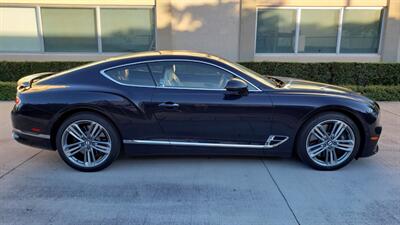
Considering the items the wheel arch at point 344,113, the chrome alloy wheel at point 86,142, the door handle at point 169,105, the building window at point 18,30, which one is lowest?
the chrome alloy wheel at point 86,142

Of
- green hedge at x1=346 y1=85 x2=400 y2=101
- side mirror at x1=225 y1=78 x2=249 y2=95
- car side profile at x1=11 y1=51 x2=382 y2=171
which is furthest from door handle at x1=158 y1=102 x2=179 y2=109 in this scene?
green hedge at x1=346 y1=85 x2=400 y2=101

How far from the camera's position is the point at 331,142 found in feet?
13.1

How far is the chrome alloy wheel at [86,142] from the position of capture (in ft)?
13.0

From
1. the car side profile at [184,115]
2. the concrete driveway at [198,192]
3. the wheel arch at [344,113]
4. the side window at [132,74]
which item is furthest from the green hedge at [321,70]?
the side window at [132,74]

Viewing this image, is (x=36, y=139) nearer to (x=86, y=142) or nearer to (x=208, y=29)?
(x=86, y=142)

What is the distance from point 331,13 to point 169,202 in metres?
8.42

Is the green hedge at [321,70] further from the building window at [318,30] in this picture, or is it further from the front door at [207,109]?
the front door at [207,109]

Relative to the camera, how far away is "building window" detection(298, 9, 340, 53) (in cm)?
944

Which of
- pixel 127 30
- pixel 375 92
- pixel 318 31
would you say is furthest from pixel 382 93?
pixel 127 30

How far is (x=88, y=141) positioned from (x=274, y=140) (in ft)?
7.65

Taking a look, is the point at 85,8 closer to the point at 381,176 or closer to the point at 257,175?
the point at 257,175

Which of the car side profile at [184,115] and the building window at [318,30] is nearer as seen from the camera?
the car side profile at [184,115]

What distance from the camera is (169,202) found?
10.7ft

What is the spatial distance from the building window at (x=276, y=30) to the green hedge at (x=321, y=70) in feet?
3.52
